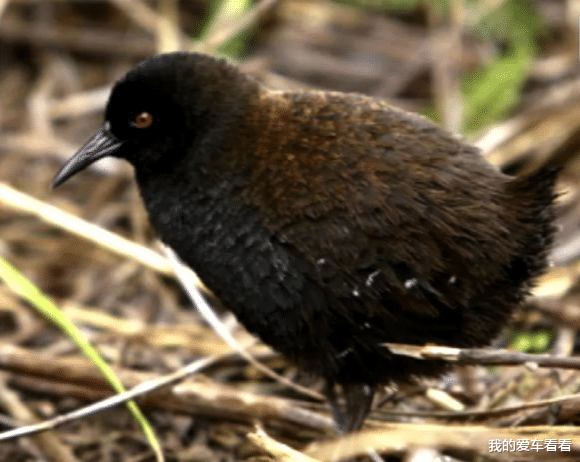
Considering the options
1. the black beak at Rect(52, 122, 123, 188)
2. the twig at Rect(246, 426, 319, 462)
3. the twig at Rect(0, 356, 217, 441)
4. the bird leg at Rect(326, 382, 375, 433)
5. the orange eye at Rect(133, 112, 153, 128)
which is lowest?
the twig at Rect(246, 426, 319, 462)

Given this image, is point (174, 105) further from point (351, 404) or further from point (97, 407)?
point (351, 404)

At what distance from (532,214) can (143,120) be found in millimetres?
1376

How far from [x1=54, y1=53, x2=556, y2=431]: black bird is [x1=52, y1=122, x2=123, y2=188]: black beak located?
0.19 m

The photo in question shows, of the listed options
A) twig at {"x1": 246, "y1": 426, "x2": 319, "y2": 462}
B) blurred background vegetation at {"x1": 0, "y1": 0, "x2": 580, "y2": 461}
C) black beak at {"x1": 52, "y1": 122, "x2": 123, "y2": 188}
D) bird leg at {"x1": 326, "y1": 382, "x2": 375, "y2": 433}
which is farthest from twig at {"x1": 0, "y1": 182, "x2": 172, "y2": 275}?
twig at {"x1": 246, "y1": 426, "x2": 319, "y2": 462}

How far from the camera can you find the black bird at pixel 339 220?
3293mm

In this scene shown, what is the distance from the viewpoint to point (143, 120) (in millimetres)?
3758

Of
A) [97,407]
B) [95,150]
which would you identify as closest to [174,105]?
[95,150]

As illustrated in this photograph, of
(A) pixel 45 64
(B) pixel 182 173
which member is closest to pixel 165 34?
(A) pixel 45 64

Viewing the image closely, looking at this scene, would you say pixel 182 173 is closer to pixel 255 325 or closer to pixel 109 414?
pixel 255 325

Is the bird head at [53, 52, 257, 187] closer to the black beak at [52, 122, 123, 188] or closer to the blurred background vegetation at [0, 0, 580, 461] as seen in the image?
the black beak at [52, 122, 123, 188]

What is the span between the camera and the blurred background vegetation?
3.95m

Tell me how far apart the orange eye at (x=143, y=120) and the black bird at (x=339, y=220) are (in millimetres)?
35

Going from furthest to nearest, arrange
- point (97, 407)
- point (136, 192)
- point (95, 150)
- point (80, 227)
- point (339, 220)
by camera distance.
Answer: point (136, 192) → point (80, 227) → point (95, 150) → point (97, 407) → point (339, 220)

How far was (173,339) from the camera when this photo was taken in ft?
14.6
